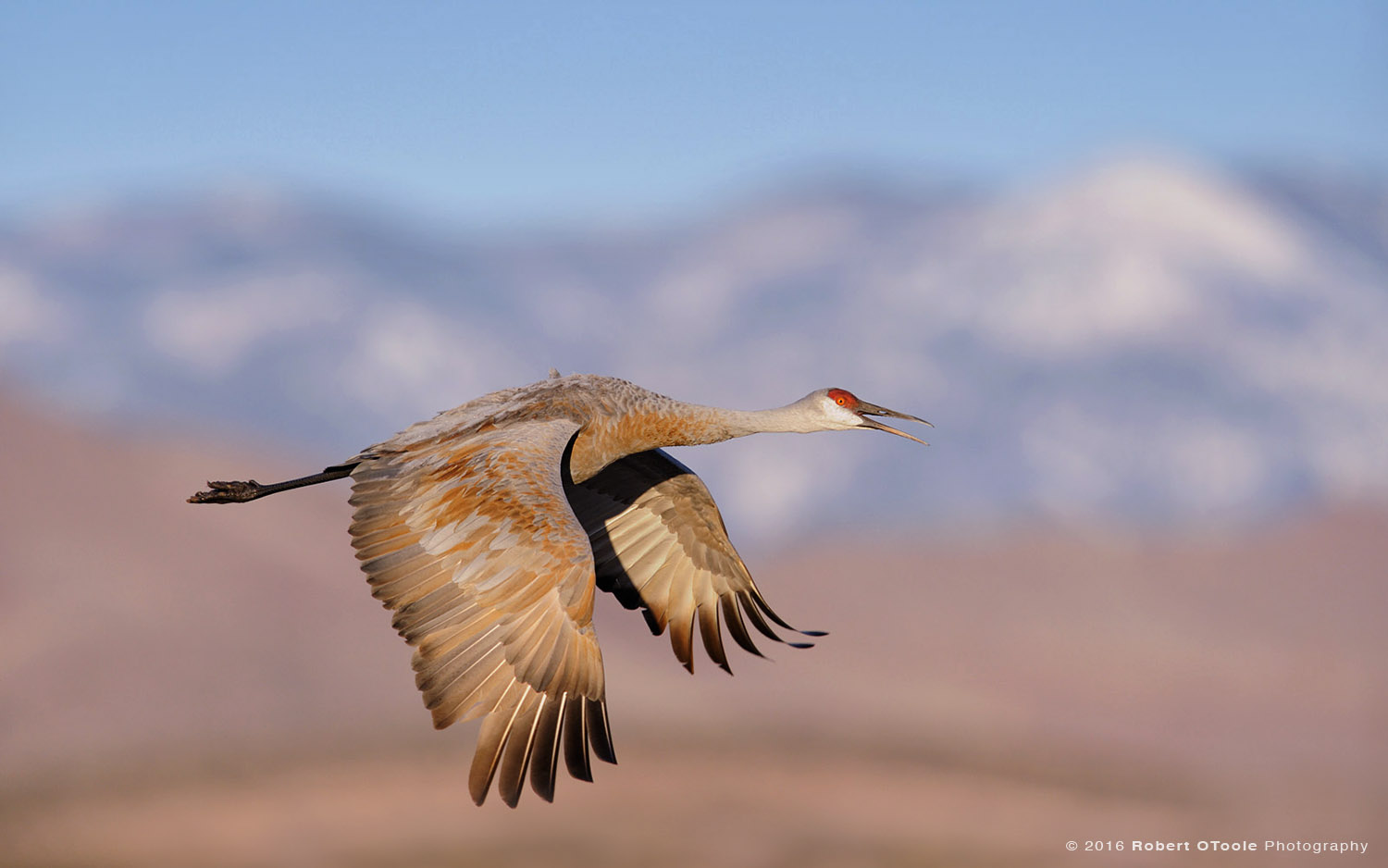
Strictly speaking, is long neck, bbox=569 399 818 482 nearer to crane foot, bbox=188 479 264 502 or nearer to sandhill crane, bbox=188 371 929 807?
sandhill crane, bbox=188 371 929 807

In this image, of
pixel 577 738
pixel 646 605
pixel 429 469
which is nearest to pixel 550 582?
pixel 577 738

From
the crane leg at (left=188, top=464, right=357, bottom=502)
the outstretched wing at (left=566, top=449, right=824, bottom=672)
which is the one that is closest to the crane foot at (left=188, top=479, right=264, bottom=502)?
the crane leg at (left=188, top=464, right=357, bottom=502)

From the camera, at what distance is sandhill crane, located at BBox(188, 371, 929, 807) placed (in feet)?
21.4

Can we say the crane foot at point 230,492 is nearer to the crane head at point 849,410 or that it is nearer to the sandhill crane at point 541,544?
the sandhill crane at point 541,544

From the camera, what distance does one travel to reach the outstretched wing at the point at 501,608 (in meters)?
6.43

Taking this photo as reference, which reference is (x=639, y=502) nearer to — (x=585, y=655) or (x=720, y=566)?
(x=720, y=566)

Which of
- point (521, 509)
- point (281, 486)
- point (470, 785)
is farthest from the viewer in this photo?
point (281, 486)

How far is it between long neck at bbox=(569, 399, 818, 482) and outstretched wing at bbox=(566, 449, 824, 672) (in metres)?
0.75

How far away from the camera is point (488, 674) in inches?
258

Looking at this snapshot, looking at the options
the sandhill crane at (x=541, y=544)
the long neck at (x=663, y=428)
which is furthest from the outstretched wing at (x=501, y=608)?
the long neck at (x=663, y=428)

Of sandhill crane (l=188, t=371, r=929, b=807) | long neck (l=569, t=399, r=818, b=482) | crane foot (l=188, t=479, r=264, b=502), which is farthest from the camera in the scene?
crane foot (l=188, t=479, r=264, b=502)

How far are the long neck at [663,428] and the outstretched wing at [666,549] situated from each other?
75cm

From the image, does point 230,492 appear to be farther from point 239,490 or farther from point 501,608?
point 501,608

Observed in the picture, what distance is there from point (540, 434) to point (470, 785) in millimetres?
2553
